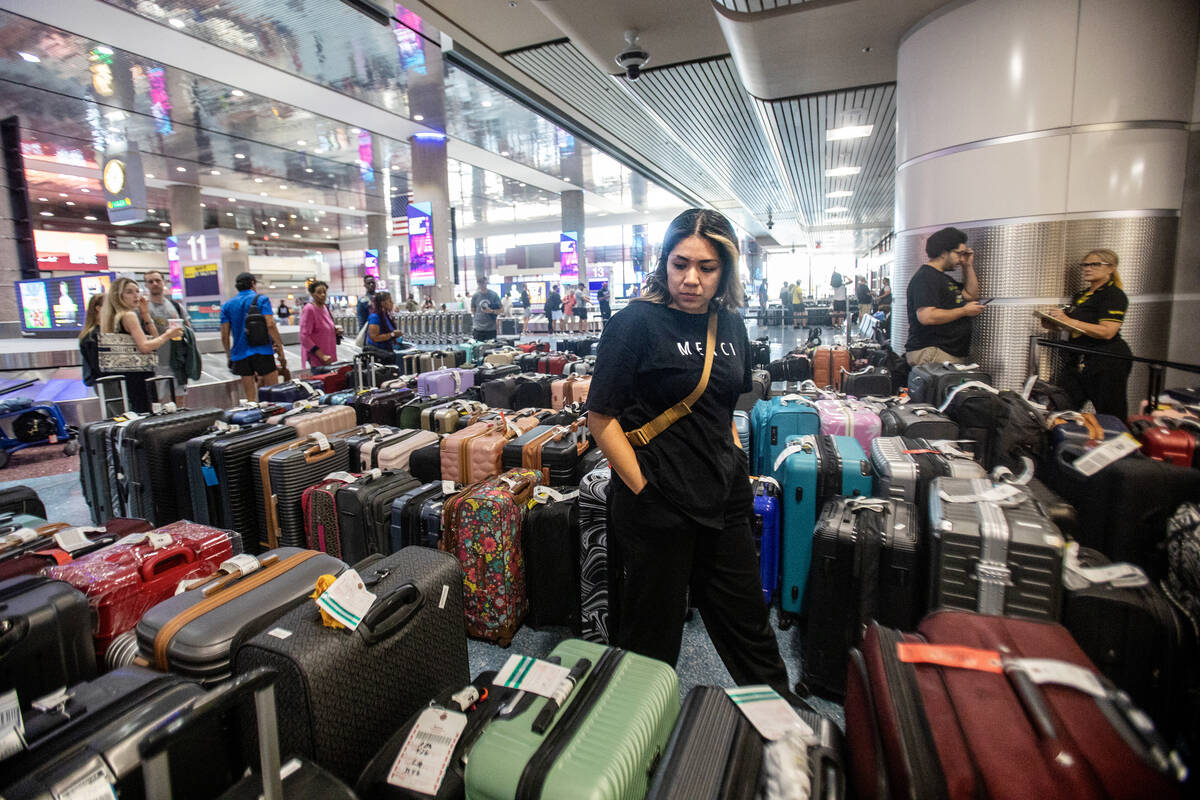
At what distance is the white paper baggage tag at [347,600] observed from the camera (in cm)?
141

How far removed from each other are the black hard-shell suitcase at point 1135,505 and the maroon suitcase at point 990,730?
1430 millimetres

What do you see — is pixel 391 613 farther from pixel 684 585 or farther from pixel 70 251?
pixel 70 251

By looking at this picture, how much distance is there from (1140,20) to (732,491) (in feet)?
17.9

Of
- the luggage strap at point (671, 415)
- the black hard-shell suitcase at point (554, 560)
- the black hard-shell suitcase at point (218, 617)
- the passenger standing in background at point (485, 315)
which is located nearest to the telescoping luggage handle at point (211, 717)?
the black hard-shell suitcase at point (218, 617)

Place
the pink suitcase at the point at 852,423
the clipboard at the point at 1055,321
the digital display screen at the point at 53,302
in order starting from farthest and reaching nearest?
the digital display screen at the point at 53,302 → the clipboard at the point at 1055,321 → the pink suitcase at the point at 852,423

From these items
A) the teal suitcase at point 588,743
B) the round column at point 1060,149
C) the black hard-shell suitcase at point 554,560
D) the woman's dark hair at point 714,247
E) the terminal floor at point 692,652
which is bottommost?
the terminal floor at point 692,652

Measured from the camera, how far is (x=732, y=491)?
1.74m

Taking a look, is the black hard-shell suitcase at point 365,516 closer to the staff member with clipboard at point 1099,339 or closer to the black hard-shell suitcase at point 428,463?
the black hard-shell suitcase at point 428,463

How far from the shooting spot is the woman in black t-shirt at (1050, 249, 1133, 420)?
3.77m

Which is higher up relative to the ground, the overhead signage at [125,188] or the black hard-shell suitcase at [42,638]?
the overhead signage at [125,188]

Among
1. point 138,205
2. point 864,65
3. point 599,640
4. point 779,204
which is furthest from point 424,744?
point 779,204

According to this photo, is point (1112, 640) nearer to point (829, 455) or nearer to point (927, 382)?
point (829, 455)

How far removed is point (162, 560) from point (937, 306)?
16.4 feet

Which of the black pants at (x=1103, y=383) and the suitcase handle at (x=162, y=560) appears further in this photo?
the black pants at (x=1103, y=383)
